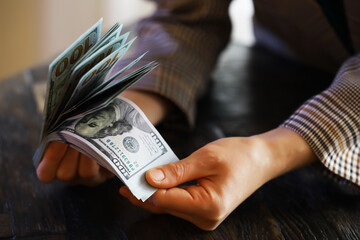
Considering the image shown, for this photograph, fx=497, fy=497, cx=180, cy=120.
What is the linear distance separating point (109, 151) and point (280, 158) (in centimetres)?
Result: 26

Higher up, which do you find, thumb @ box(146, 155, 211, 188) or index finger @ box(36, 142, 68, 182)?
thumb @ box(146, 155, 211, 188)

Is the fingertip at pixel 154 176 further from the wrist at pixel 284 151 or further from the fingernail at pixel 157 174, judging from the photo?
the wrist at pixel 284 151

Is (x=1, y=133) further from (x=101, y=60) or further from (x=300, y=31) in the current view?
(x=300, y=31)

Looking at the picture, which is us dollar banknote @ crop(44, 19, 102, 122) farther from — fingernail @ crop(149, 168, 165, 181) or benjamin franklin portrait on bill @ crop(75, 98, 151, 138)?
fingernail @ crop(149, 168, 165, 181)

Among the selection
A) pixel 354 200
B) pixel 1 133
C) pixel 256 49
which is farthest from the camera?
pixel 256 49

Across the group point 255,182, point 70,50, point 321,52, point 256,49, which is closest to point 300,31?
point 321,52

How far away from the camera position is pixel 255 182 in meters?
0.70

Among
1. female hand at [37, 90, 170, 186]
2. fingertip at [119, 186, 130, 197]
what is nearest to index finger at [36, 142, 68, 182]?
female hand at [37, 90, 170, 186]

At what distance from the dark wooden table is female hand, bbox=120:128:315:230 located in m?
0.03

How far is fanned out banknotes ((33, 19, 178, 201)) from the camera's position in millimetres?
639

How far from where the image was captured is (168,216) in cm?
69

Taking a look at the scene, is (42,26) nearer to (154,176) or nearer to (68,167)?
(68,167)

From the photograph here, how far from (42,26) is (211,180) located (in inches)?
77.5

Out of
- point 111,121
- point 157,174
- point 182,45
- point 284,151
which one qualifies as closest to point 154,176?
A: point 157,174
